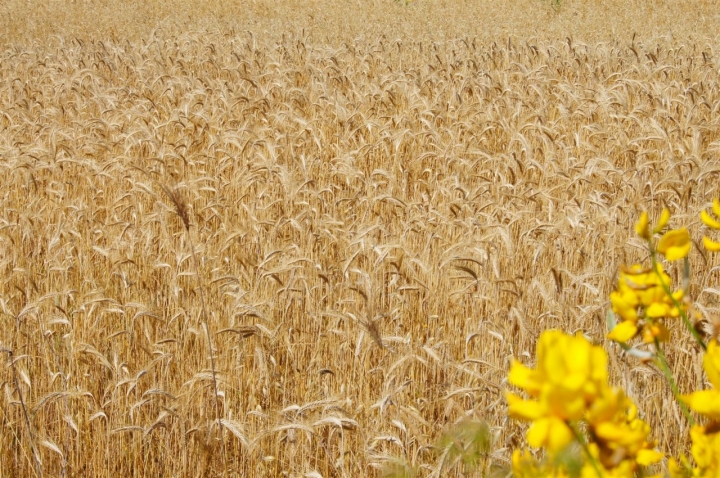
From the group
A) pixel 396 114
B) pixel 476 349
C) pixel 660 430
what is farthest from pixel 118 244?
pixel 396 114

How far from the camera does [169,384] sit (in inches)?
83.9

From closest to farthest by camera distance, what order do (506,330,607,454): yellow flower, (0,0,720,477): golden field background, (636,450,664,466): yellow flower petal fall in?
1. (506,330,607,454): yellow flower
2. (636,450,664,466): yellow flower petal
3. (0,0,720,477): golden field background

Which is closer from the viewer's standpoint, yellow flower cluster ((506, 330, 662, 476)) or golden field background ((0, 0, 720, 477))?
yellow flower cluster ((506, 330, 662, 476))

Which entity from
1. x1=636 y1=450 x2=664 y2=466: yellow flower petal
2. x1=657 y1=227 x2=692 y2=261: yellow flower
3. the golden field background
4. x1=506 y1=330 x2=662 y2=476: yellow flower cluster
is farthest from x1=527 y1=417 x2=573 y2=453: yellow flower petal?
the golden field background

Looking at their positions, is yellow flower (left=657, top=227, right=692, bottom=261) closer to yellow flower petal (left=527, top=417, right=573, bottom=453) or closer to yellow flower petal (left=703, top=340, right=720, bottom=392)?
yellow flower petal (left=703, top=340, right=720, bottom=392)

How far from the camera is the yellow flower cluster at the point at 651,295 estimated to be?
0.68m

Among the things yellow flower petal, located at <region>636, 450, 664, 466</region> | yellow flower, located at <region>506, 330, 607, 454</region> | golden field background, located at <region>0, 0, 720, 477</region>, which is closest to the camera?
yellow flower, located at <region>506, 330, 607, 454</region>

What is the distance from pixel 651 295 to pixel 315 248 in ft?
7.67

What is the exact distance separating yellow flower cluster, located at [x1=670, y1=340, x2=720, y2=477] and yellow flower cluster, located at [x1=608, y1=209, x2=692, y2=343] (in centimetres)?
5

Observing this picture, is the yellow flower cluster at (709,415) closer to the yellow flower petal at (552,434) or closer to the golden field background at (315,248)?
the yellow flower petal at (552,434)

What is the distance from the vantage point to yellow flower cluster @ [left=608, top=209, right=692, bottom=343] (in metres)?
0.68

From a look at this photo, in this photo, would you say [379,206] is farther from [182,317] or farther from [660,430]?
[660,430]

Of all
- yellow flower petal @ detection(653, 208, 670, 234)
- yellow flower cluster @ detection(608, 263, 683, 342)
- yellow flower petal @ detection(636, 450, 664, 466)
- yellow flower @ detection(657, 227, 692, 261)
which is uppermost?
yellow flower petal @ detection(653, 208, 670, 234)

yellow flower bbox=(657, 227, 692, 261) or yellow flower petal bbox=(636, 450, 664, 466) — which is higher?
yellow flower bbox=(657, 227, 692, 261)
